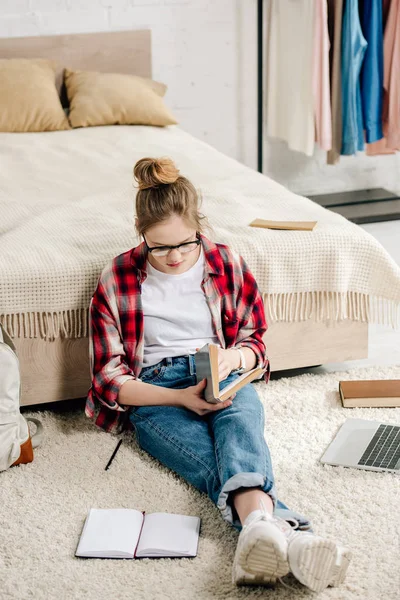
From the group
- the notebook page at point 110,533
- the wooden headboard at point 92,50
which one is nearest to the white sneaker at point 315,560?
the notebook page at point 110,533

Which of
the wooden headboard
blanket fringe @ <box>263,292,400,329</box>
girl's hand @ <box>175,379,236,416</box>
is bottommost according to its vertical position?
blanket fringe @ <box>263,292,400,329</box>

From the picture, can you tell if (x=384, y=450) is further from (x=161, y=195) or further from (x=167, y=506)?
(x=161, y=195)

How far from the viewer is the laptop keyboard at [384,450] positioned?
194cm

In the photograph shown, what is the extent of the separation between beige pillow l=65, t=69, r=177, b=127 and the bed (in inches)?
29.4

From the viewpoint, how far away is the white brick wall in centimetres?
394

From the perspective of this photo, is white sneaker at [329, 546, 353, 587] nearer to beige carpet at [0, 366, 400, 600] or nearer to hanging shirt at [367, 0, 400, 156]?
beige carpet at [0, 366, 400, 600]

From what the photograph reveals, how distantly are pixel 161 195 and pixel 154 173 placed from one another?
0.05m

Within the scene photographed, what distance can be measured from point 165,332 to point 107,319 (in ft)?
0.47

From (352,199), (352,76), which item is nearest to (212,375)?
(352,76)

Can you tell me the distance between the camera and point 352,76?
3.78 metres

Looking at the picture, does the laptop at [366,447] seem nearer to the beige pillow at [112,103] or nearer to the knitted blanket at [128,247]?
the knitted blanket at [128,247]

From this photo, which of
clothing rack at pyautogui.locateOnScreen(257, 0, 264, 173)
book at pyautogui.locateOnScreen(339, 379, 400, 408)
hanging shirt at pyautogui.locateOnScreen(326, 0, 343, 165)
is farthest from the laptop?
clothing rack at pyautogui.locateOnScreen(257, 0, 264, 173)

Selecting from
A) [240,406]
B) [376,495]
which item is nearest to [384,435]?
[376,495]

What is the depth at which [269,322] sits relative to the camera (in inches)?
91.6
